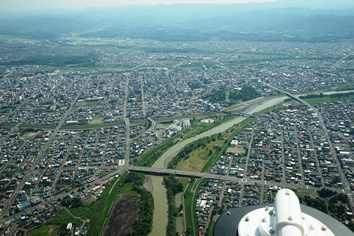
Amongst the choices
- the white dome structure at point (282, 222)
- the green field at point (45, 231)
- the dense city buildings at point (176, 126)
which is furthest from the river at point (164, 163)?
the white dome structure at point (282, 222)

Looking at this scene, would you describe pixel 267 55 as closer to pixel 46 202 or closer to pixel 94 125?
pixel 94 125

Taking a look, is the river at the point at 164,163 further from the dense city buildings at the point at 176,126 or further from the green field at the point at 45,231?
the green field at the point at 45,231

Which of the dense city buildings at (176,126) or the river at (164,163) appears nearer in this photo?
the river at (164,163)

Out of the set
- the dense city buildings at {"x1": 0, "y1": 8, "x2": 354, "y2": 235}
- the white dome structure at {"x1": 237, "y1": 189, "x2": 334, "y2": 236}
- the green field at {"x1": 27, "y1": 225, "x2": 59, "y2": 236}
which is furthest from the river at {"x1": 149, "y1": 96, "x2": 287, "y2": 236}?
the white dome structure at {"x1": 237, "y1": 189, "x2": 334, "y2": 236}

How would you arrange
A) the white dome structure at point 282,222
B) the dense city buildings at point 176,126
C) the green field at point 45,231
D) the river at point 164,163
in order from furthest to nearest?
the dense city buildings at point 176,126, the river at point 164,163, the green field at point 45,231, the white dome structure at point 282,222

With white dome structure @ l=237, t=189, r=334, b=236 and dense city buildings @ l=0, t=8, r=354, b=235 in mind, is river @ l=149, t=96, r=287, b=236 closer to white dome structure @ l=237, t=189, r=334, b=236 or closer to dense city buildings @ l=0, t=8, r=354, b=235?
dense city buildings @ l=0, t=8, r=354, b=235

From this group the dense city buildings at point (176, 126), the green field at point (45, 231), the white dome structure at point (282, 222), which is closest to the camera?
the white dome structure at point (282, 222)

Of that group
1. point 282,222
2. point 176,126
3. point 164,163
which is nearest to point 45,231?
point 164,163

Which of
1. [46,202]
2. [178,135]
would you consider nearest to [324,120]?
[178,135]

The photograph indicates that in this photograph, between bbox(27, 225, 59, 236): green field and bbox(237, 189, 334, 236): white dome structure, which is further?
bbox(27, 225, 59, 236): green field

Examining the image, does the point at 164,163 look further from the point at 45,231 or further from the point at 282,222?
the point at 282,222
